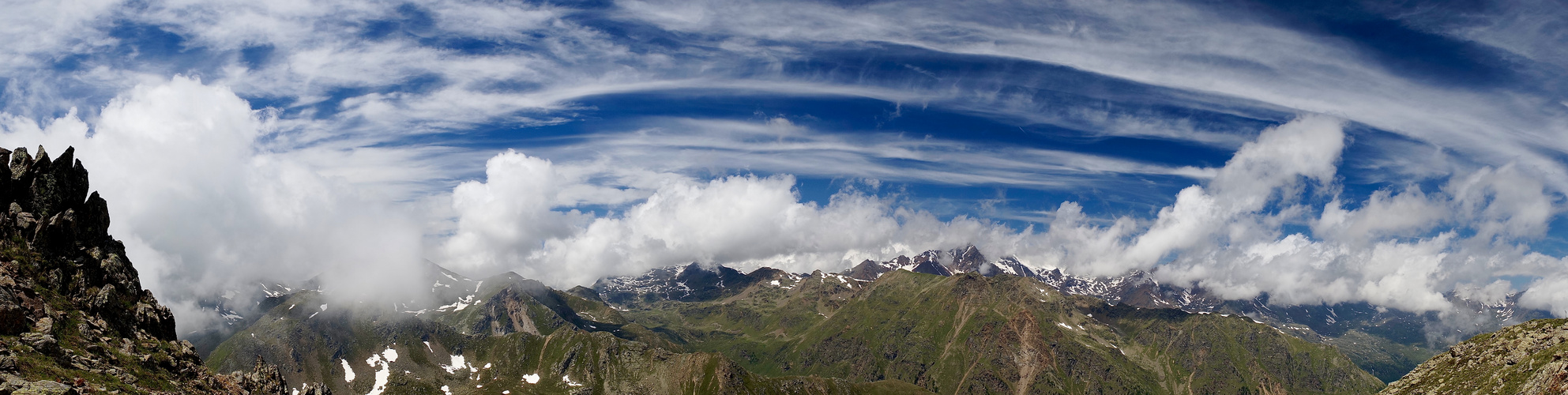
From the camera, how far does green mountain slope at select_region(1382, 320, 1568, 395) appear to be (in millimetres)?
100438

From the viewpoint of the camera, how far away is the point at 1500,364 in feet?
386

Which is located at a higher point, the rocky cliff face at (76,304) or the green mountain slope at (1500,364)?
the rocky cliff face at (76,304)

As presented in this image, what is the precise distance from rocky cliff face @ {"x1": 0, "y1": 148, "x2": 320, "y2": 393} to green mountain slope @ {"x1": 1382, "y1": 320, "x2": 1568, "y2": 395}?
150494 millimetres

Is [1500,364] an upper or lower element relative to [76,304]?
lower

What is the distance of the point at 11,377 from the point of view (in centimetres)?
3359

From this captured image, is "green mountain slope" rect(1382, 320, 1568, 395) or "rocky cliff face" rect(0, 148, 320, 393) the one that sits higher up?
"rocky cliff face" rect(0, 148, 320, 393)

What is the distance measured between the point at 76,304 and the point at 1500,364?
201544 millimetres

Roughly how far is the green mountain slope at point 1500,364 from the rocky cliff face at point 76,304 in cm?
15049

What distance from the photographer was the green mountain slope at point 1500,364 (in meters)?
100

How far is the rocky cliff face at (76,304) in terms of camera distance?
42.0m

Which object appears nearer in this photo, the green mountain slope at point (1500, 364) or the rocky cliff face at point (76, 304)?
the rocky cliff face at point (76, 304)

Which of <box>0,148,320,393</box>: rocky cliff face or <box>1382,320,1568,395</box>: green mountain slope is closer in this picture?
<box>0,148,320,393</box>: rocky cliff face

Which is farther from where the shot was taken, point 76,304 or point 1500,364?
point 1500,364

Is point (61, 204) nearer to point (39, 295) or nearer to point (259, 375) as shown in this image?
point (39, 295)
